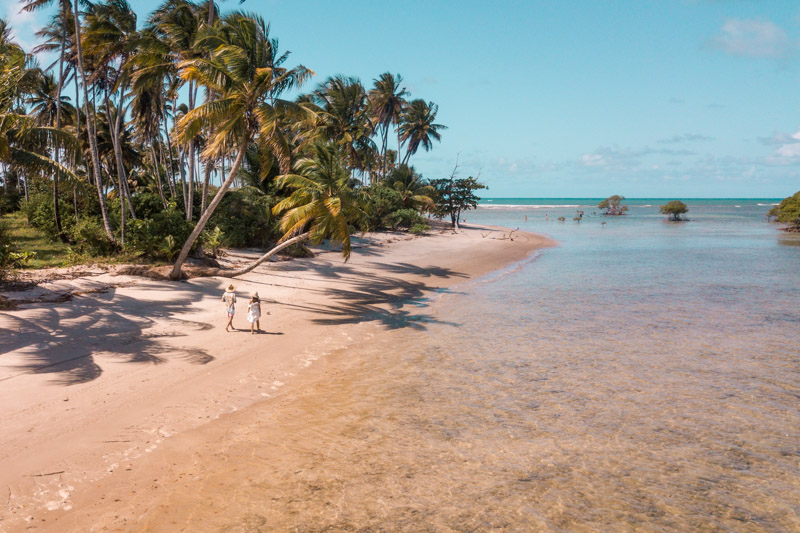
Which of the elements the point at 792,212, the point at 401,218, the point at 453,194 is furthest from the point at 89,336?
the point at 792,212

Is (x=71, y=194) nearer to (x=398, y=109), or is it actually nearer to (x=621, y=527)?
(x=621, y=527)

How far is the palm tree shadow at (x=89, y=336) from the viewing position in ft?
30.1

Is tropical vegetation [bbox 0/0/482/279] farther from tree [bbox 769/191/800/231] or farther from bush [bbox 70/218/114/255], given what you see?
tree [bbox 769/191/800/231]

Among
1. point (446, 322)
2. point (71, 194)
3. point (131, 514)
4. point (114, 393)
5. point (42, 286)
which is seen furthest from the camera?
point (71, 194)

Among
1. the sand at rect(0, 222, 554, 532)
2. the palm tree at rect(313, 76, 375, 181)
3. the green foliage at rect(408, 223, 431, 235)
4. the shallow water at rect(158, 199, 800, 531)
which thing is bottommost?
the shallow water at rect(158, 199, 800, 531)

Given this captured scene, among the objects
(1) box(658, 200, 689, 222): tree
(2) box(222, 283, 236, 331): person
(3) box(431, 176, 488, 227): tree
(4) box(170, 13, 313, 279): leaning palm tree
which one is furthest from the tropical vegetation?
(1) box(658, 200, 689, 222): tree

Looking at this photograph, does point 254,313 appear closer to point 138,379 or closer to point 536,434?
point 138,379

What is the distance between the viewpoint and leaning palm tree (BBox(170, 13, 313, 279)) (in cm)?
1495

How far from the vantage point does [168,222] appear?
19031 mm

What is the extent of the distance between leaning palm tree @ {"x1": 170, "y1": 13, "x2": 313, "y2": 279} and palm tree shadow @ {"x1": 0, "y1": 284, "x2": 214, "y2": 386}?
365cm

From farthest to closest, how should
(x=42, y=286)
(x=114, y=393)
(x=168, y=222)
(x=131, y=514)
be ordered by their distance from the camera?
(x=168, y=222)
(x=42, y=286)
(x=114, y=393)
(x=131, y=514)

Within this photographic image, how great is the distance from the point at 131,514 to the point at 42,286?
1146cm

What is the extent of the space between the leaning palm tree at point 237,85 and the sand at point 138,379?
411cm

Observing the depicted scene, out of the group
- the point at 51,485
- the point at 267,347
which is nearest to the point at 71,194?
the point at 267,347
